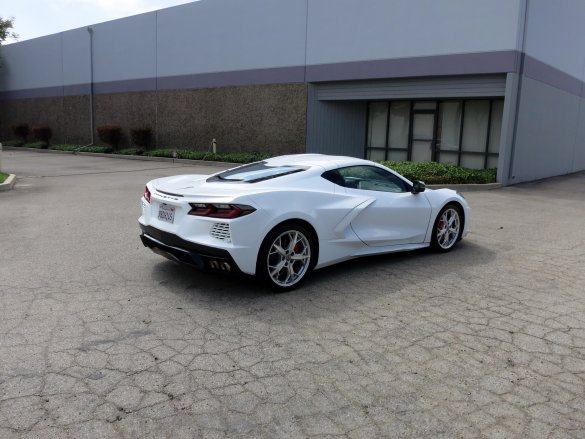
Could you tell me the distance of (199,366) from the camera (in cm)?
373

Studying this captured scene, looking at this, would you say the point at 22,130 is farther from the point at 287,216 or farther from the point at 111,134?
the point at 287,216

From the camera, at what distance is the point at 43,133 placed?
32.2 m

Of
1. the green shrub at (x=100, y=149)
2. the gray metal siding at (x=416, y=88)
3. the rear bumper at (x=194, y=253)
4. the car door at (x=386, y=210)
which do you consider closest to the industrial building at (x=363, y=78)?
the gray metal siding at (x=416, y=88)

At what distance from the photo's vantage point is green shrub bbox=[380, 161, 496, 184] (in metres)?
14.8

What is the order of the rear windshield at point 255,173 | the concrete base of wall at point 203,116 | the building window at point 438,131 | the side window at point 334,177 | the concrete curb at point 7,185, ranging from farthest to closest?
the concrete base of wall at point 203,116 → the building window at point 438,131 → the concrete curb at point 7,185 → the side window at point 334,177 → the rear windshield at point 255,173

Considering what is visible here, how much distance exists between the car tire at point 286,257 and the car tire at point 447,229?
7.25ft

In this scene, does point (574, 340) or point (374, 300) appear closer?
point (574, 340)

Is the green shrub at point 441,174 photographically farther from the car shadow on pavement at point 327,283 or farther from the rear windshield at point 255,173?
the rear windshield at point 255,173

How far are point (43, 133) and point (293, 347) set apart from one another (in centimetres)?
3234

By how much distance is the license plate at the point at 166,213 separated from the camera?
5292 millimetres

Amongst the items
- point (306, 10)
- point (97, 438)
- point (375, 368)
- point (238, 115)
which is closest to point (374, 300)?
point (375, 368)

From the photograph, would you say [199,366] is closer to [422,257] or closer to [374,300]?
[374,300]

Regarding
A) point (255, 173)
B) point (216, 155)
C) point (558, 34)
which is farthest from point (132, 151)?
point (255, 173)

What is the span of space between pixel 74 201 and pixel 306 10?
1205 centimetres
